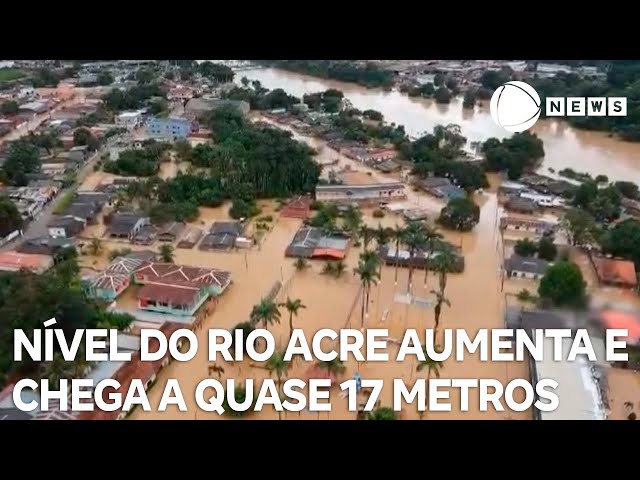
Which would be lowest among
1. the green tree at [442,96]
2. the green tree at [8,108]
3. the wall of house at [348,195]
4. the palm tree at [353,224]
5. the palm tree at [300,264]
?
the palm tree at [300,264]

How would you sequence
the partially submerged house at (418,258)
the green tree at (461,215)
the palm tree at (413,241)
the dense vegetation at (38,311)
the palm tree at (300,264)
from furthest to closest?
the green tree at (461,215) < the palm tree at (300,264) < the partially submerged house at (418,258) < the palm tree at (413,241) < the dense vegetation at (38,311)

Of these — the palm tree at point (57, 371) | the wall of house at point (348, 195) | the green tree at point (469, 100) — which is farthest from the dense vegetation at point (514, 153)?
the palm tree at point (57, 371)

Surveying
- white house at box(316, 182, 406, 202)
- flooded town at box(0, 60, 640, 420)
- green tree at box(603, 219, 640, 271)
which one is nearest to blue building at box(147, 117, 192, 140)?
flooded town at box(0, 60, 640, 420)

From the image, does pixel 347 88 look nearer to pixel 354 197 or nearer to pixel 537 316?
pixel 354 197

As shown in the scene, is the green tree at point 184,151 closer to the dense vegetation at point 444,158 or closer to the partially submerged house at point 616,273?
the dense vegetation at point 444,158

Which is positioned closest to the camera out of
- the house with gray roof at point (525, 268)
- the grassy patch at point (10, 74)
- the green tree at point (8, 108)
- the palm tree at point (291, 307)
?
the palm tree at point (291, 307)

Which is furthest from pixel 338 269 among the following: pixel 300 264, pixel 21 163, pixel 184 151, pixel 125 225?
pixel 21 163
